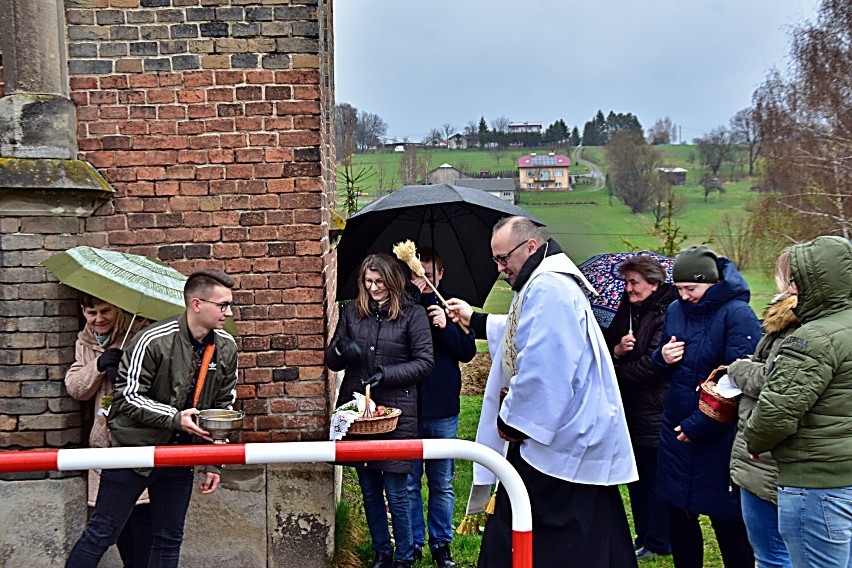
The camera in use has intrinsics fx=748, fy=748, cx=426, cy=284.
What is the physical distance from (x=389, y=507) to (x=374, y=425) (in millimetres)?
762

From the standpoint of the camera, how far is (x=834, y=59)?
24156 mm

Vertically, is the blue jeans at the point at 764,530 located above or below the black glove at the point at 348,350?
below

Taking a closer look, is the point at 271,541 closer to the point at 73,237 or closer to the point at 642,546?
the point at 73,237

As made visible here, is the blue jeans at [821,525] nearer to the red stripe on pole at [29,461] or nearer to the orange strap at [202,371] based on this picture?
the orange strap at [202,371]

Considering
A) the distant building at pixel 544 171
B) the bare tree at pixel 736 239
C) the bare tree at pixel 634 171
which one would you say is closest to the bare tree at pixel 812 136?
the bare tree at pixel 736 239

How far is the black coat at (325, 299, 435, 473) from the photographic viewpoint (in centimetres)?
438

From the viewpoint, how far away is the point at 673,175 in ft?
103

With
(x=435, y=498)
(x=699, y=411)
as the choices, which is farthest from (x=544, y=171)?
(x=699, y=411)

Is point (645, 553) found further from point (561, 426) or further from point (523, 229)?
point (523, 229)

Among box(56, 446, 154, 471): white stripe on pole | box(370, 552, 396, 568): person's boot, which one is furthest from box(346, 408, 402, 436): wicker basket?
box(56, 446, 154, 471): white stripe on pole

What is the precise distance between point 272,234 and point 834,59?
25229 mm

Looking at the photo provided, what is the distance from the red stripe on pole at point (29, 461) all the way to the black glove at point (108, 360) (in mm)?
980

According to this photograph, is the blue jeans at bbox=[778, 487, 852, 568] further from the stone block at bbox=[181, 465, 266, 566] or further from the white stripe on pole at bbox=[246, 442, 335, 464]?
the stone block at bbox=[181, 465, 266, 566]

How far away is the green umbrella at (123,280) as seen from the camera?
11.9ft
